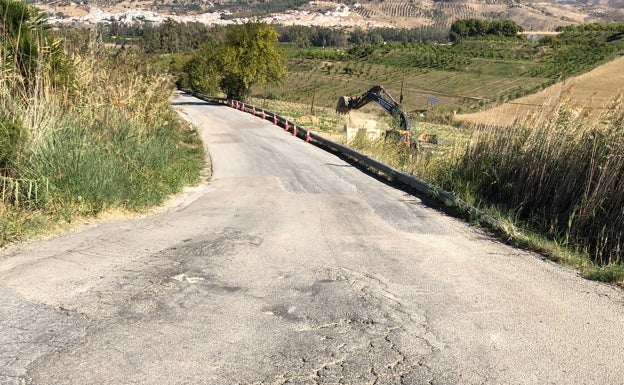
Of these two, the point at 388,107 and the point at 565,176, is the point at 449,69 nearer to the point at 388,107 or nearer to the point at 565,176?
the point at 388,107

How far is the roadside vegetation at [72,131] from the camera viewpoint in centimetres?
712

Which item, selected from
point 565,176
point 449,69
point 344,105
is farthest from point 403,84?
point 565,176

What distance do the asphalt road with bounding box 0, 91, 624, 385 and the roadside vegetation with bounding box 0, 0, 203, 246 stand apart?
692mm

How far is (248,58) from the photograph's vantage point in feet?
149

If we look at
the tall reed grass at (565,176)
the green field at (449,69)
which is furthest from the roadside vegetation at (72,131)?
the green field at (449,69)

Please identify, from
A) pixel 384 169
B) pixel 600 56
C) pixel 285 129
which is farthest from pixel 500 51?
pixel 384 169

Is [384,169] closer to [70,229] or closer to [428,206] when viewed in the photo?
[428,206]

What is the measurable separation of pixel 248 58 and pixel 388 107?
900 inches

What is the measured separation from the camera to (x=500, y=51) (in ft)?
363

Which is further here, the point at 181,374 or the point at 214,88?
the point at 214,88

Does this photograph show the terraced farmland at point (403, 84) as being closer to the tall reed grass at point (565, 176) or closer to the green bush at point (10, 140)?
the tall reed grass at point (565, 176)

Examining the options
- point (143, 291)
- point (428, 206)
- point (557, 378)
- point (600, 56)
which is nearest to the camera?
point (557, 378)

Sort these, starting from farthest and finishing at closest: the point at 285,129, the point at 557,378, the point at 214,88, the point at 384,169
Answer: the point at 214,88 → the point at 285,129 → the point at 384,169 → the point at 557,378

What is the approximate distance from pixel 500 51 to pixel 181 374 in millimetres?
117812
